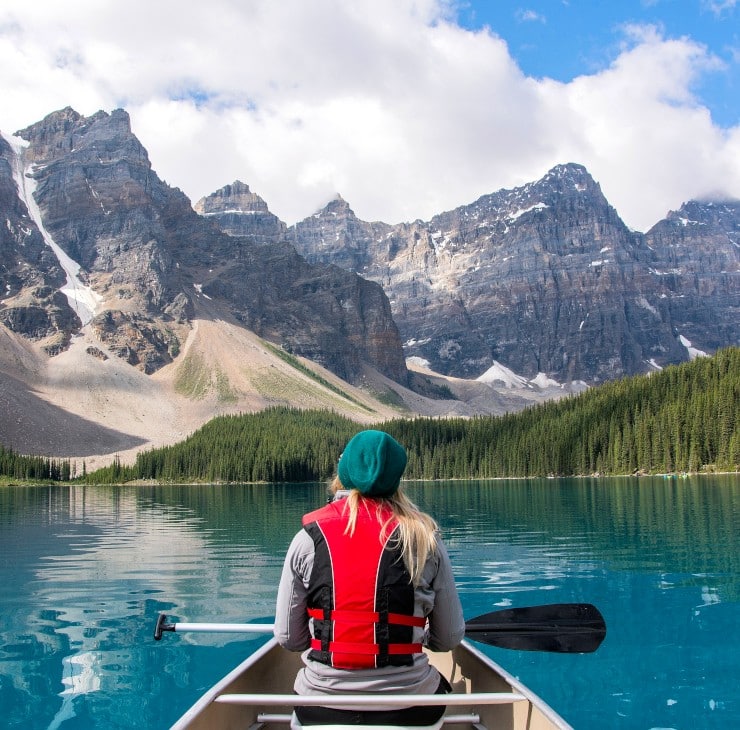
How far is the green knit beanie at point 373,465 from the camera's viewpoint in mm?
7422

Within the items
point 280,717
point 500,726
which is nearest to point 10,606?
point 280,717

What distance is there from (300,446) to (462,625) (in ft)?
554

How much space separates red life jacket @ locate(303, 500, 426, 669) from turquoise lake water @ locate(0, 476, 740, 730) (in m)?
7.58

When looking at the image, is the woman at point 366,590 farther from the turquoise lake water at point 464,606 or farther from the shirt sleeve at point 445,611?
the turquoise lake water at point 464,606

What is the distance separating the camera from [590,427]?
137 meters

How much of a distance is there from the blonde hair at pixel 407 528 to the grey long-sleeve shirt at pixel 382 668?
0.20 meters

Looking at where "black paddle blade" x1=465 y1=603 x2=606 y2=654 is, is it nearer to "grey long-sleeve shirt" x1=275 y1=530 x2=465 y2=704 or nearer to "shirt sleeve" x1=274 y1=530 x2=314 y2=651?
"grey long-sleeve shirt" x1=275 y1=530 x2=465 y2=704

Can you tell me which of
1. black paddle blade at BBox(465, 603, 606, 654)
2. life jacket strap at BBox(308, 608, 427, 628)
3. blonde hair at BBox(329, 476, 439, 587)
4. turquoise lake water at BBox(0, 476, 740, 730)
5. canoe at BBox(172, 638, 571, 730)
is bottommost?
turquoise lake water at BBox(0, 476, 740, 730)

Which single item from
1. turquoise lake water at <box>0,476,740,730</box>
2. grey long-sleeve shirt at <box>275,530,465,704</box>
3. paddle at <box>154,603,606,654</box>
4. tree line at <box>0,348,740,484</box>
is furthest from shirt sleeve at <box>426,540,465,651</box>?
tree line at <box>0,348,740,484</box>

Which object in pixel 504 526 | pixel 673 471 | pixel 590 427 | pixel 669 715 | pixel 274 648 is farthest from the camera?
pixel 590 427

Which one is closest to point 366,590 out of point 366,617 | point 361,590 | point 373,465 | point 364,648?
point 361,590

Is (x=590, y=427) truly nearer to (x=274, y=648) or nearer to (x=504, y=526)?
(x=504, y=526)

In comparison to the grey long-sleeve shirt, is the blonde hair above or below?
above

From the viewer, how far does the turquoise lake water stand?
1457 cm
